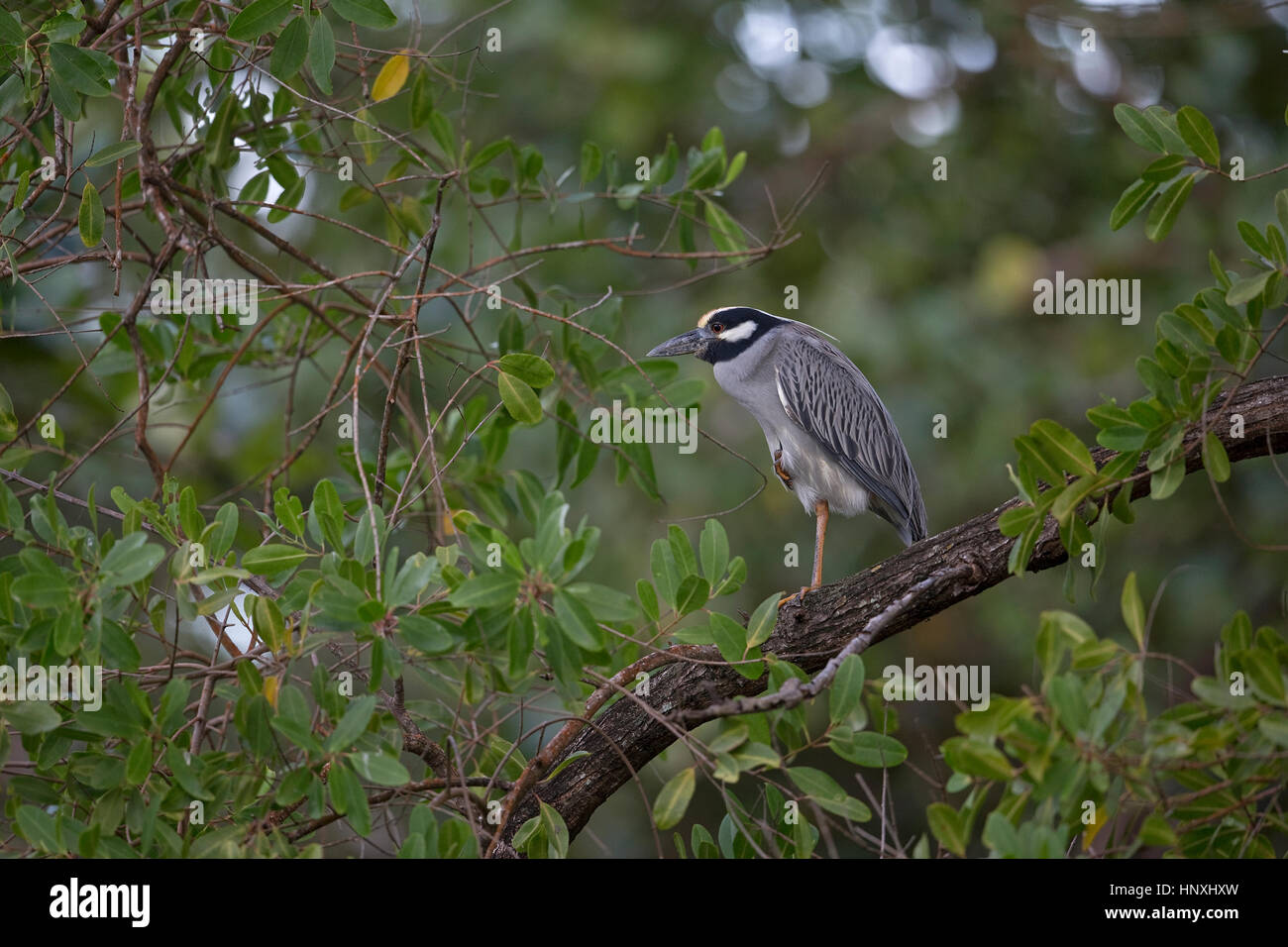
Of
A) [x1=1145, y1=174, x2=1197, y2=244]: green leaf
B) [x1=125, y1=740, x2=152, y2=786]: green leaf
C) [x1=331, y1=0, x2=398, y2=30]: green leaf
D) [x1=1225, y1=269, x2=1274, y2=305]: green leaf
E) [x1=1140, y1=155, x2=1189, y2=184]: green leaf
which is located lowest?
[x1=125, y1=740, x2=152, y2=786]: green leaf

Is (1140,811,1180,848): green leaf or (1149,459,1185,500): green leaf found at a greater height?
(1149,459,1185,500): green leaf

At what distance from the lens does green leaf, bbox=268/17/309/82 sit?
96.0 inches

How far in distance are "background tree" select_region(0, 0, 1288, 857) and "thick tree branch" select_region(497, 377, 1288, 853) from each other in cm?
1

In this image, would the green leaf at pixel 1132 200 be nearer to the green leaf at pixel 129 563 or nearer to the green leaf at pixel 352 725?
the green leaf at pixel 352 725

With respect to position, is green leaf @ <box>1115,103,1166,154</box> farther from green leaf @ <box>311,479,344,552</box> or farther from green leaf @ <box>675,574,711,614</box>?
green leaf @ <box>311,479,344,552</box>

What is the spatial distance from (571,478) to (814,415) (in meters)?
0.89

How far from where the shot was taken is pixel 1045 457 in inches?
83.1

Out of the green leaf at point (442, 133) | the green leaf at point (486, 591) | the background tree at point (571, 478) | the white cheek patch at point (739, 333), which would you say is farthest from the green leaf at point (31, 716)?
the white cheek patch at point (739, 333)

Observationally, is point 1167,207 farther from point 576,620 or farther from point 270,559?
point 270,559

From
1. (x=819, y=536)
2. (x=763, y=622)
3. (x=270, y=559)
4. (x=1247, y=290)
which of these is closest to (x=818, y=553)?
(x=819, y=536)

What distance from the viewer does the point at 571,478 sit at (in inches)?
156

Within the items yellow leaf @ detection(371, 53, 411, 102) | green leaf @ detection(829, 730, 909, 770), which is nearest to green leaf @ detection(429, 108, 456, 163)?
yellow leaf @ detection(371, 53, 411, 102)

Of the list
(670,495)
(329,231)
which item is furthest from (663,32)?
(670,495)

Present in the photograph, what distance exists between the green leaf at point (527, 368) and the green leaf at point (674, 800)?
0.90 meters
